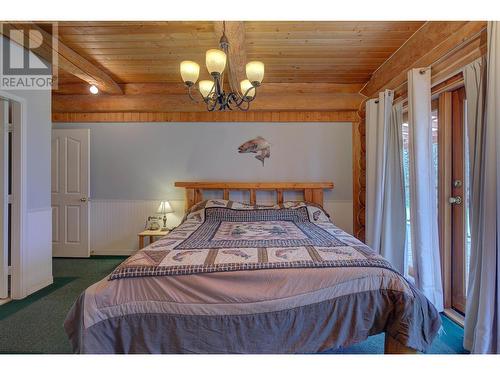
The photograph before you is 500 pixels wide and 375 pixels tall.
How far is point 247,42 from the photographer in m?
2.27

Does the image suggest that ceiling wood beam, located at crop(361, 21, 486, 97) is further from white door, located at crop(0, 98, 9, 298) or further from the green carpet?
white door, located at crop(0, 98, 9, 298)

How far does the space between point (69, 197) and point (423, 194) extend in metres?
4.15

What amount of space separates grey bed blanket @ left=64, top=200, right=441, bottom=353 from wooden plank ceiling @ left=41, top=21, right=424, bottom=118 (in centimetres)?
179

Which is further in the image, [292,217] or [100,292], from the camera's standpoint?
[292,217]

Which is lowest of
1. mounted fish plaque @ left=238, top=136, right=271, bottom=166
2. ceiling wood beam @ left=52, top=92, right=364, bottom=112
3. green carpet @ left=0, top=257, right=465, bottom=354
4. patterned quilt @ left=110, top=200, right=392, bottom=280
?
green carpet @ left=0, top=257, right=465, bottom=354

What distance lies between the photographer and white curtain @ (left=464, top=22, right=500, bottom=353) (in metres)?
1.35

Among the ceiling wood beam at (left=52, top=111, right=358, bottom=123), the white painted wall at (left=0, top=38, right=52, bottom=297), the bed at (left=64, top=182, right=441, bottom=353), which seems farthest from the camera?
the ceiling wood beam at (left=52, top=111, right=358, bottom=123)

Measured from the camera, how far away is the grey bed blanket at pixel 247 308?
1214mm

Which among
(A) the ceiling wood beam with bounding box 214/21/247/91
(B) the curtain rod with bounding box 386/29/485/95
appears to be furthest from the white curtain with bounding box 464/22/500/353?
(A) the ceiling wood beam with bounding box 214/21/247/91

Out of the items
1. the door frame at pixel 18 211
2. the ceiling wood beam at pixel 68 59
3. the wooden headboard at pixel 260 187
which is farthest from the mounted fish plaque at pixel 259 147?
the door frame at pixel 18 211
